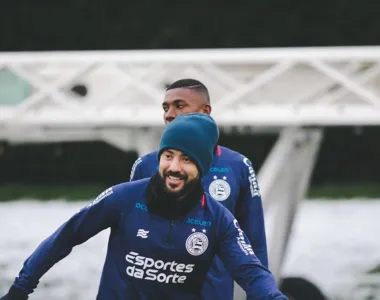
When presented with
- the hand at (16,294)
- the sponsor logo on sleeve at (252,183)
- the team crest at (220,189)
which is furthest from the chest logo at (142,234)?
the sponsor logo on sleeve at (252,183)

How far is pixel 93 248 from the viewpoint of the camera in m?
15.6

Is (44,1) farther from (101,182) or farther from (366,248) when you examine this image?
(366,248)

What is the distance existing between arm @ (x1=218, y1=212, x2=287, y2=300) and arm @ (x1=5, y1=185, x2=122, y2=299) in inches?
15.5

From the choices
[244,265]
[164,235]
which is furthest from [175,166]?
[244,265]

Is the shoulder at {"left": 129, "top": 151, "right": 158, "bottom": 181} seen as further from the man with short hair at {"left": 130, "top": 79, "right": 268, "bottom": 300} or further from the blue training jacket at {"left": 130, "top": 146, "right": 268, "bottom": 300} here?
the blue training jacket at {"left": 130, "top": 146, "right": 268, "bottom": 300}

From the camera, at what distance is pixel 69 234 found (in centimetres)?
427

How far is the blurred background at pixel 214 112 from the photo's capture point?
8.95m

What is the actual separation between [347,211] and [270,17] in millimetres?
3359

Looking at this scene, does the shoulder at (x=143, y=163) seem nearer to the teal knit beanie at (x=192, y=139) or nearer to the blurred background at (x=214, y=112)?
the teal knit beanie at (x=192, y=139)

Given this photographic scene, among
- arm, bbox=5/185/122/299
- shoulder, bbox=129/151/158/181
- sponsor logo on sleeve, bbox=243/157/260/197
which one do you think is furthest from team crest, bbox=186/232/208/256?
sponsor logo on sleeve, bbox=243/157/260/197

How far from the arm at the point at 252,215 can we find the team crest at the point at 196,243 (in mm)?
1155

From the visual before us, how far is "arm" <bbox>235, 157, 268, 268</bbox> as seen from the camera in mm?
5488

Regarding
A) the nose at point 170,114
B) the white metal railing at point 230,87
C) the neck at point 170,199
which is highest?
the white metal railing at point 230,87

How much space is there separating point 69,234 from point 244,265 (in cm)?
61
